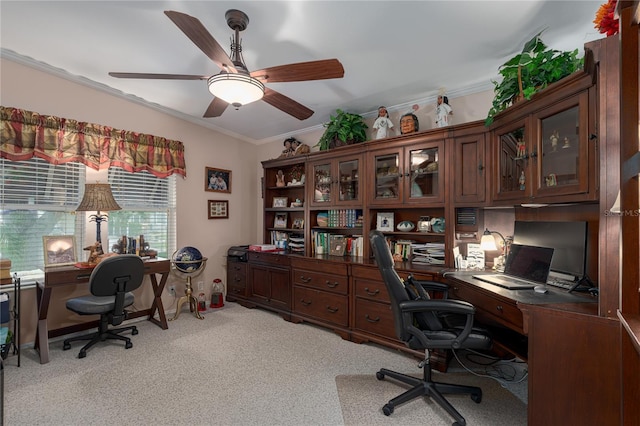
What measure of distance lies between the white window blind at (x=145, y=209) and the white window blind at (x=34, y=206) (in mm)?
334

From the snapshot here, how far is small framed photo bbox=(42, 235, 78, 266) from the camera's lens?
9.01 ft

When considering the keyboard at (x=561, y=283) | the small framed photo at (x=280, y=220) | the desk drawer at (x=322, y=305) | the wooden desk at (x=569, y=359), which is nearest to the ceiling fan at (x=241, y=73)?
the wooden desk at (x=569, y=359)

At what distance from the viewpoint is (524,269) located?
215 centimetres

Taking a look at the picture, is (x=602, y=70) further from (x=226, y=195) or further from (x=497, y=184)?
(x=226, y=195)

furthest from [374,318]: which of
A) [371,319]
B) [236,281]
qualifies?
[236,281]

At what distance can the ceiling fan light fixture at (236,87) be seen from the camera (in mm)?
1764

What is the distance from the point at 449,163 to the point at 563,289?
1.29m

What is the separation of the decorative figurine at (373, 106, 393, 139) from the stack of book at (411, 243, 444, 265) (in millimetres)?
1244

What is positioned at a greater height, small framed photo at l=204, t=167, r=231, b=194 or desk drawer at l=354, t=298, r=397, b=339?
small framed photo at l=204, t=167, r=231, b=194

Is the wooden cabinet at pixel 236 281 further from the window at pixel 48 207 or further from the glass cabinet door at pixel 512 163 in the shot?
the glass cabinet door at pixel 512 163

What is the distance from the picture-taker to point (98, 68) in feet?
8.77

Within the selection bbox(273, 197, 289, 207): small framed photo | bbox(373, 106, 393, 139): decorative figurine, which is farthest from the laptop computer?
bbox(273, 197, 289, 207): small framed photo

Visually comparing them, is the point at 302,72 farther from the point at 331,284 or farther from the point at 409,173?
the point at 331,284

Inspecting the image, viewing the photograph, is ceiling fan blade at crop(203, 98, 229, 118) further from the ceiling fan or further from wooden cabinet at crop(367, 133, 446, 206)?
wooden cabinet at crop(367, 133, 446, 206)
